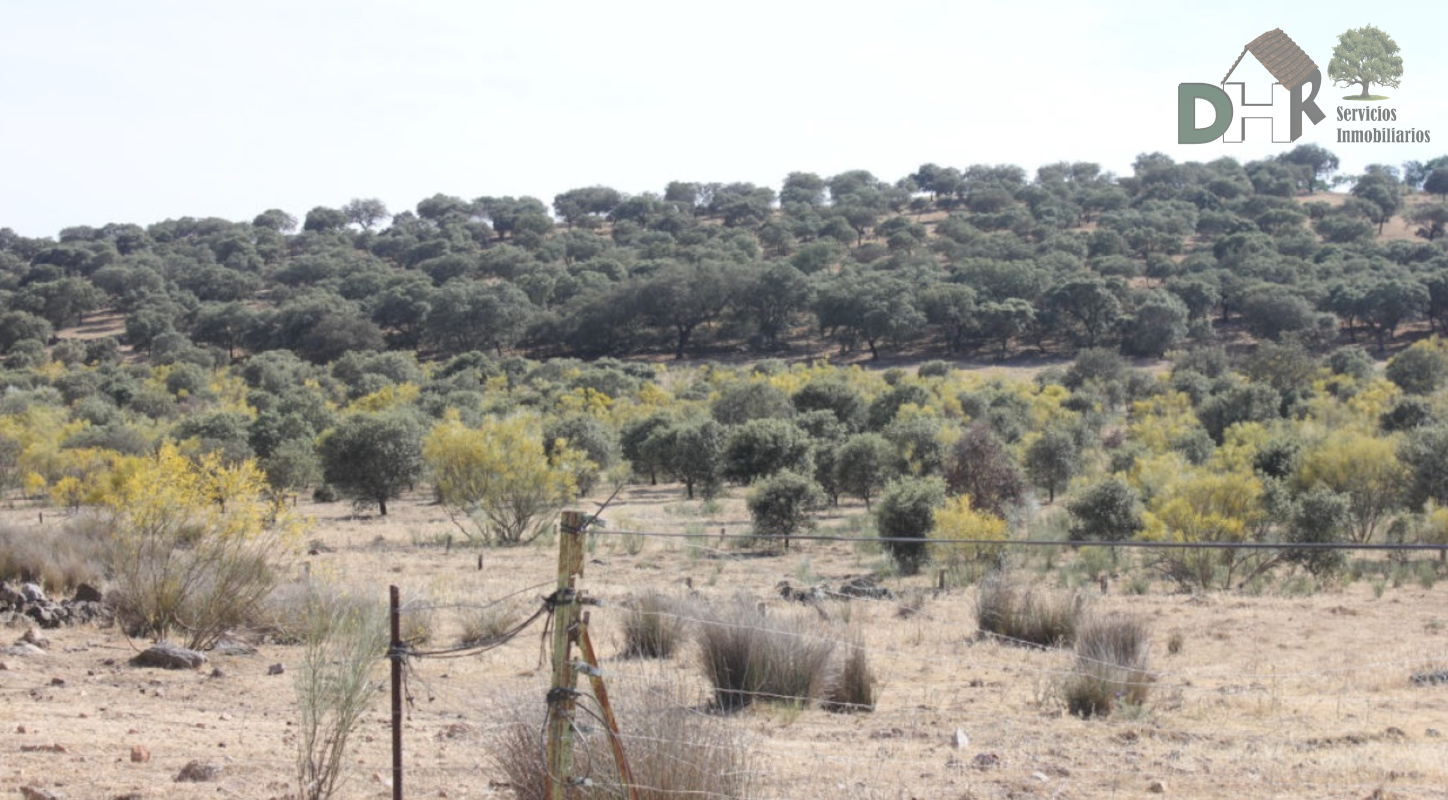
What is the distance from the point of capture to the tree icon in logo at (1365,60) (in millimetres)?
48312

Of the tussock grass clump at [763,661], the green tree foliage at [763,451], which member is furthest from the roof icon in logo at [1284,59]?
the tussock grass clump at [763,661]

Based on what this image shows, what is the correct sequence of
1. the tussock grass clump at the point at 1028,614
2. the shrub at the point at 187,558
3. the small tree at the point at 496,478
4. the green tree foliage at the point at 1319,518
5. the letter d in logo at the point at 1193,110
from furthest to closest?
the letter d in logo at the point at 1193,110 < the small tree at the point at 496,478 < the green tree foliage at the point at 1319,518 < the tussock grass clump at the point at 1028,614 < the shrub at the point at 187,558

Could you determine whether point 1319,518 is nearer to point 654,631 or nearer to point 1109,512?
point 1109,512

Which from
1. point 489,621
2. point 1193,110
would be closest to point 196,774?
point 489,621

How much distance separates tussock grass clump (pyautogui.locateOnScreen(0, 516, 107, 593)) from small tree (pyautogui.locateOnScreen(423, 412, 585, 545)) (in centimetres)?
934

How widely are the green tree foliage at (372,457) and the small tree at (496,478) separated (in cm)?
466

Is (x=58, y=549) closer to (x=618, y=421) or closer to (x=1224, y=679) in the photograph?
(x=1224, y=679)

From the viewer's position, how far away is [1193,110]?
46.7 m

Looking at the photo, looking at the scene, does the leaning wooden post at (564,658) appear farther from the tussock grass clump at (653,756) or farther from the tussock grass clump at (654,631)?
the tussock grass clump at (654,631)

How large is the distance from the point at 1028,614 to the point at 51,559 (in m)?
12.5

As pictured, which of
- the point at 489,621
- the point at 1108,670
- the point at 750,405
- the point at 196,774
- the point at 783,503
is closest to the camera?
the point at 196,774

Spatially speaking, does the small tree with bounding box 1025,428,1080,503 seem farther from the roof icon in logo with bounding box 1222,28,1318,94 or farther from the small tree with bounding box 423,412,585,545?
the roof icon in logo with bounding box 1222,28,1318,94

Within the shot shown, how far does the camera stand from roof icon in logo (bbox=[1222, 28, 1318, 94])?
4781cm

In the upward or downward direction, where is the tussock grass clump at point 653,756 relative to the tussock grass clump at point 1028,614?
upward
